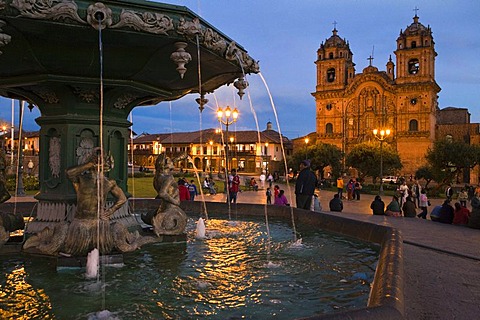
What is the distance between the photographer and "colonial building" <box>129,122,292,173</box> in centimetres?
6656

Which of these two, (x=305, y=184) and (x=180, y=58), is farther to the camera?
(x=305, y=184)

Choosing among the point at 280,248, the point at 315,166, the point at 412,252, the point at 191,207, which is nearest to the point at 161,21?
the point at 280,248

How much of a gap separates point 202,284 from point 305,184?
19.1 ft

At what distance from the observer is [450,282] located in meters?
5.14

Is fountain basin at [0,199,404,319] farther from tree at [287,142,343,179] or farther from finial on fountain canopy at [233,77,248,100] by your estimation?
tree at [287,142,343,179]

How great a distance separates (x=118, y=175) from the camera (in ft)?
23.7

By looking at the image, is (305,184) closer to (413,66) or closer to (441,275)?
(441,275)

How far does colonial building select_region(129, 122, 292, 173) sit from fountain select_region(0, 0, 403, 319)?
180 feet

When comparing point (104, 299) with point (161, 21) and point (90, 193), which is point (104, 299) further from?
point (161, 21)

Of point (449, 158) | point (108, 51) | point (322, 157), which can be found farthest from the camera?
point (322, 157)

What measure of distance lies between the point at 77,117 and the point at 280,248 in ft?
12.3

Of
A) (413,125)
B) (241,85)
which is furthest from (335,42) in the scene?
(241,85)

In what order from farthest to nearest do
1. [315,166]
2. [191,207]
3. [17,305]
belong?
[315,166]
[191,207]
[17,305]

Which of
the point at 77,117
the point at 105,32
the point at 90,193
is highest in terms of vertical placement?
the point at 105,32
